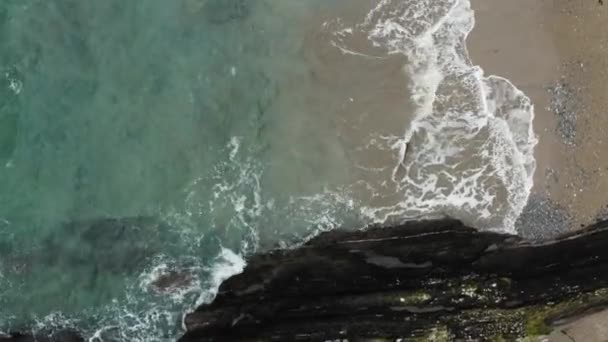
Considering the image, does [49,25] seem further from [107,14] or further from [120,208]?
[120,208]

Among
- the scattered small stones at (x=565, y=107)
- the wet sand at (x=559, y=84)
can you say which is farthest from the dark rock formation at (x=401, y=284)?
the scattered small stones at (x=565, y=107)

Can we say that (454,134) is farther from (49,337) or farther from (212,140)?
(49,337)

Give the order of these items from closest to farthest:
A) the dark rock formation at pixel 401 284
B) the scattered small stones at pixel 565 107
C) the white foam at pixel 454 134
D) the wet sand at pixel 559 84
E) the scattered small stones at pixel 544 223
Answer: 1. the dark rock formation at pixel 401 284
2. the scattered small stones at pixel 544 223
3. the wet sand at pixel 559 84
4. the white foam at pixel 454 134
5. the scattered small stones at pixel 565 107

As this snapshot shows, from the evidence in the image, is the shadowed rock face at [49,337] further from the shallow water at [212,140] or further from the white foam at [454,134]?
the white foam at [454,134]

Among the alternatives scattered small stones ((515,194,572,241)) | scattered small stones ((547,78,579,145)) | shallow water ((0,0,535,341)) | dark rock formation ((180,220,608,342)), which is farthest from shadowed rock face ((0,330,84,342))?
scattered small stones ((547,78,579,145))

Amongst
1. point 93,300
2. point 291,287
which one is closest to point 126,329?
point 93,300

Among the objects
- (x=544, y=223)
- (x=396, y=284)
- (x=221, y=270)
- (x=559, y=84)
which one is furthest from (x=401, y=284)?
(x=559, y=84)
